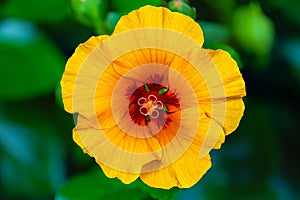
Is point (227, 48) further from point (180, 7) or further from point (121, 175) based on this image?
point (121, 175)

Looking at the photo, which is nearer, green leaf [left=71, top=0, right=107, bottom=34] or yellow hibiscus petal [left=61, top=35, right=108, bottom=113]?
yellow hibiscus petal [left=61, top=35, right=108, bottom=113]

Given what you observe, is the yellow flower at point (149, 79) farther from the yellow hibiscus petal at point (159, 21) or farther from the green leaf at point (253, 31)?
the green leaf at point (253, 31)

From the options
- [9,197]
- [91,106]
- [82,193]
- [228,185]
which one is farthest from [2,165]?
[91,106]

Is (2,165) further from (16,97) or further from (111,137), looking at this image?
(111,137)

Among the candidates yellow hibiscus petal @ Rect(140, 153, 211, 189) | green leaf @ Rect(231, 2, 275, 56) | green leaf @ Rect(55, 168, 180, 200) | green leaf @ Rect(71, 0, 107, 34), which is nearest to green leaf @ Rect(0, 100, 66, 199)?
green leaf @ Rect(55, 168, 180, 200)

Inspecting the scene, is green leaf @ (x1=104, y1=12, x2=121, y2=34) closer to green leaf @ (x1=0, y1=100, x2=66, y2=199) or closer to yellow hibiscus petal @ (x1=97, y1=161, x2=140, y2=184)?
yellow hibiscus petal @ (x1=97, y1=161, x2=140, y2=184)

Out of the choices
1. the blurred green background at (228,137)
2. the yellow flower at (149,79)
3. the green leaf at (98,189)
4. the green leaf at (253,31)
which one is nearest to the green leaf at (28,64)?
the blurred green background at (228,137)

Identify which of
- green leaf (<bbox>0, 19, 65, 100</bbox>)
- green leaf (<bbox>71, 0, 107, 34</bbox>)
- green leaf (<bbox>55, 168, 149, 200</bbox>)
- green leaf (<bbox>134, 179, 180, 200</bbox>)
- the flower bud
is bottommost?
green leaf (<bbox>55, 168, 149, 200</bbox>)

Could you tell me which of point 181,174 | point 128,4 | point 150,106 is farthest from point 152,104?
point 128,4
